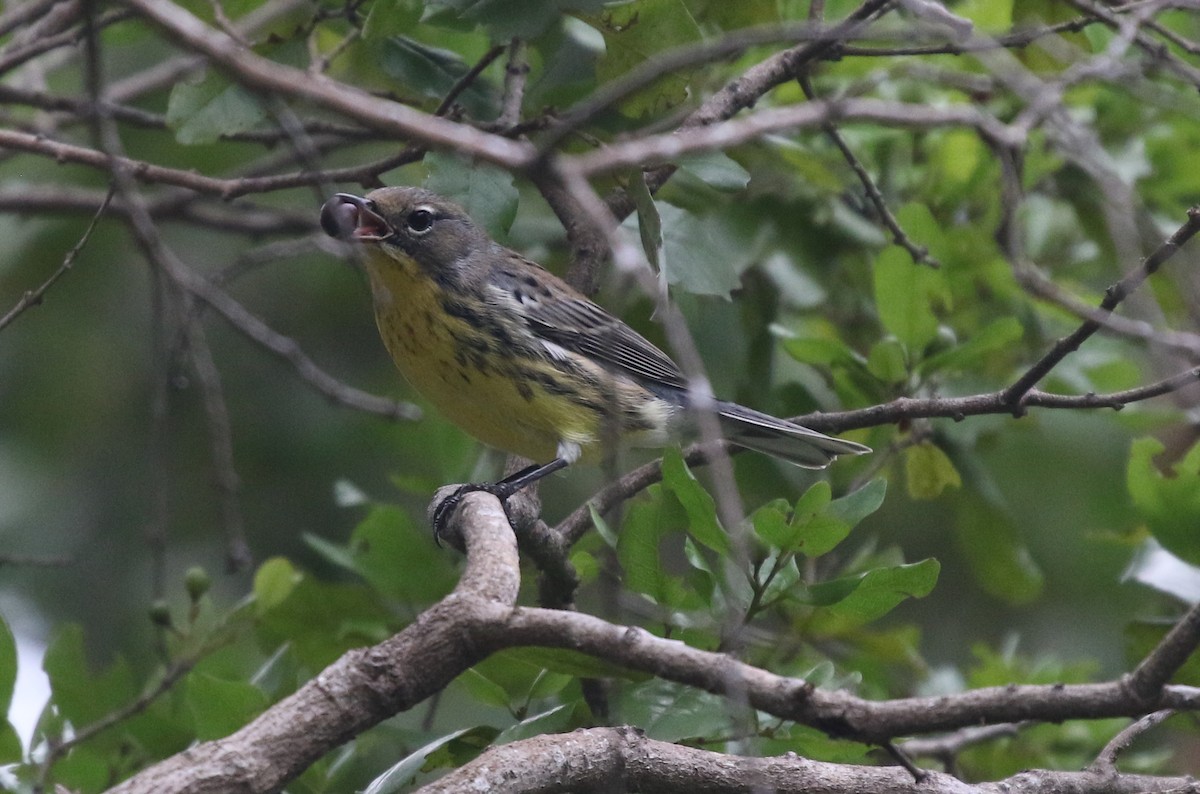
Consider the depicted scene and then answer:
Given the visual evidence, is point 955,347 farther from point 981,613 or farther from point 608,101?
point 981,613

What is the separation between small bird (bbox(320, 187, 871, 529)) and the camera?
4.59 m

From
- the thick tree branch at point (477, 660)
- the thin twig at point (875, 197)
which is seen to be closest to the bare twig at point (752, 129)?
the thick tree branch at point (477, 660)

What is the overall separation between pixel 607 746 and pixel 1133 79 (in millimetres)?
2332

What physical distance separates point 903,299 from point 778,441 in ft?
2.43

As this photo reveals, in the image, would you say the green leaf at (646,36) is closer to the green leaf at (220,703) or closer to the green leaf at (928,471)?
the green leaf at (928,471)

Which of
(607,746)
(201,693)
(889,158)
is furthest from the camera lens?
(889,158)

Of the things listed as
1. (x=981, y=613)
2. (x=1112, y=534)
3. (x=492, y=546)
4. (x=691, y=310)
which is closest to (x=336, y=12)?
(x=691, y=310)

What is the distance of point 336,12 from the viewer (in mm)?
4070

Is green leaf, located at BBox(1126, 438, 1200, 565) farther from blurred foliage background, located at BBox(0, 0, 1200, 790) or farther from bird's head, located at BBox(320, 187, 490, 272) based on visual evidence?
bird's head, located at BBox(320, 187, 490, 272)

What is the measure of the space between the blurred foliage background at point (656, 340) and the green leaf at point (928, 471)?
14mm

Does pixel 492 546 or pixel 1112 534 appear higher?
pixel 492 546

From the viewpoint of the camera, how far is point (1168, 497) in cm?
375

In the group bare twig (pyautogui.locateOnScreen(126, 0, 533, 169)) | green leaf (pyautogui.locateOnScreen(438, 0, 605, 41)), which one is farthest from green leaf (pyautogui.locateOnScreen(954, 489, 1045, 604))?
bare twig (pyautogui.locateOnScreen(126, 0, 533, 169))

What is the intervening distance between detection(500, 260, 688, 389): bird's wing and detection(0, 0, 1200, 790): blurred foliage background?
11 centimetres
